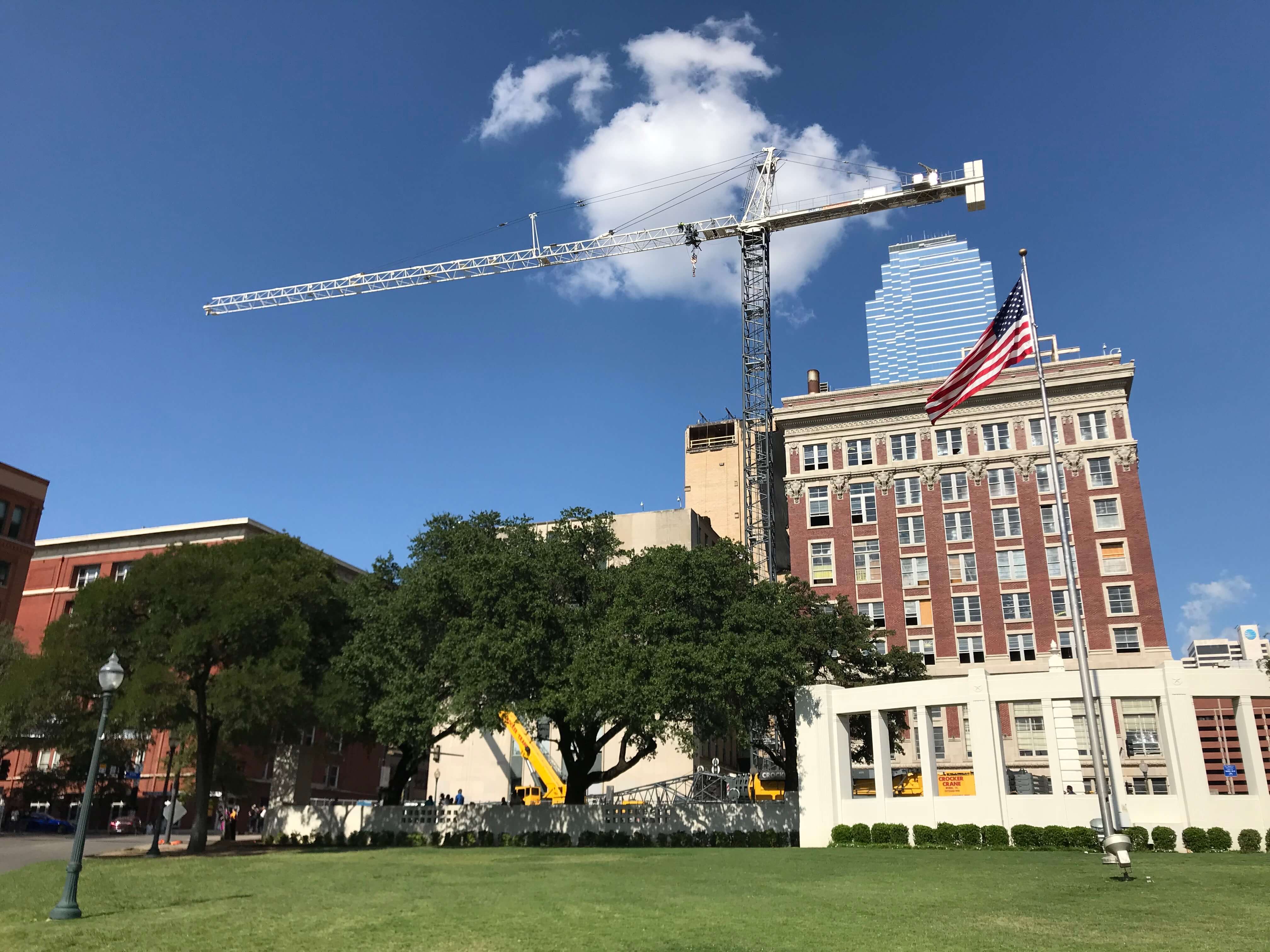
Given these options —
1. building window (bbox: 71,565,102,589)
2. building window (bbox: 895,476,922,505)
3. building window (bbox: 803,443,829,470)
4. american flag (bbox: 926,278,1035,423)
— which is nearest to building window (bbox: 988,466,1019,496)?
building window (bbox: 895,476,922,505)

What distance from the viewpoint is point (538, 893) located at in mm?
19078

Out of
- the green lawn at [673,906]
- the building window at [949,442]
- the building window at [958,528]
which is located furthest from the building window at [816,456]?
the green lawn at [673,906]

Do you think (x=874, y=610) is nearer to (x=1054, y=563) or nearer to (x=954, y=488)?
(x=954, y=488)

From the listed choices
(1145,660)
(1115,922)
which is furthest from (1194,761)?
(1145,660)

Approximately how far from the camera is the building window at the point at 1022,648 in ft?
234

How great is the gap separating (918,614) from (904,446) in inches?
571

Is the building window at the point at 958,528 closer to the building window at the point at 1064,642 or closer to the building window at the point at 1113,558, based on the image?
the building window at the point at 1113,558

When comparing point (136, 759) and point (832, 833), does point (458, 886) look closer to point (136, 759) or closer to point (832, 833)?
point (832, 833)

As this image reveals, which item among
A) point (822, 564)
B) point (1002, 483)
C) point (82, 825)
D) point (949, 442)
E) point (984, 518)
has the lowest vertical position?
point (82, 825)

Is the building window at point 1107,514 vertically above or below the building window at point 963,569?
above

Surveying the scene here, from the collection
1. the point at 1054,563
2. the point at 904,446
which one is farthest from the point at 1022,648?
the point at 904,446

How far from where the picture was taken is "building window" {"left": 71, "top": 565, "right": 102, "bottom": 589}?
83.9 metres

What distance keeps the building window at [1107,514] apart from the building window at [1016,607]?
25.9 feet

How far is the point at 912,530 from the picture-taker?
7800cm
